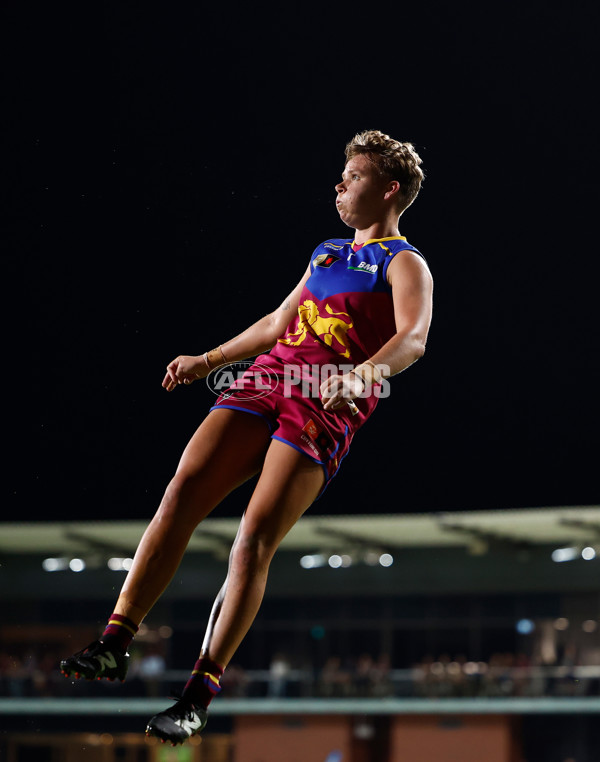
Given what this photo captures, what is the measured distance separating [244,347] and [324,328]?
383 millimetres

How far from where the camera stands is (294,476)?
3.12 m

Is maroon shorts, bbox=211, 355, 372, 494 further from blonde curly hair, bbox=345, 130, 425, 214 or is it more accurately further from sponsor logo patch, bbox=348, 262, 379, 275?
blonde curly hair, bbox=345, 130, 425, 214

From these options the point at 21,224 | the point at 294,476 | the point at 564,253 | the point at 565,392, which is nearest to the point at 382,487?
the point at 565,392

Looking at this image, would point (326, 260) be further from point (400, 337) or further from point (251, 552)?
point (251, 552)

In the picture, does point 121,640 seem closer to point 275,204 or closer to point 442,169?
point 275,204

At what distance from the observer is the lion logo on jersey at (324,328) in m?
3.35

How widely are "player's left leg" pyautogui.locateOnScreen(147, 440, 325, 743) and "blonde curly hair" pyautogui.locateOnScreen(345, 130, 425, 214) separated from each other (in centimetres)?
101

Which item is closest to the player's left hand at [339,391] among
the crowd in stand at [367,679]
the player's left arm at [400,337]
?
the player's left arm at [400,337]

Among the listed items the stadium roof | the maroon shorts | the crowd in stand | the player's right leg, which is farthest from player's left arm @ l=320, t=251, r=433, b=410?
the crowd in stand

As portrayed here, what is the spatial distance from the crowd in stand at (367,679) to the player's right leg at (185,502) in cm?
1679

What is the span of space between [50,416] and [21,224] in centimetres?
119

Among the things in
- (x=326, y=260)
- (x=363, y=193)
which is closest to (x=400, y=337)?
(x=326, y=260)

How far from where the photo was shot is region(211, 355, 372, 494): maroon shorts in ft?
10.5

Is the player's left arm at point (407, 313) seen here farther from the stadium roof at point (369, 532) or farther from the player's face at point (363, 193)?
the stadium roof at point (369, 532)
